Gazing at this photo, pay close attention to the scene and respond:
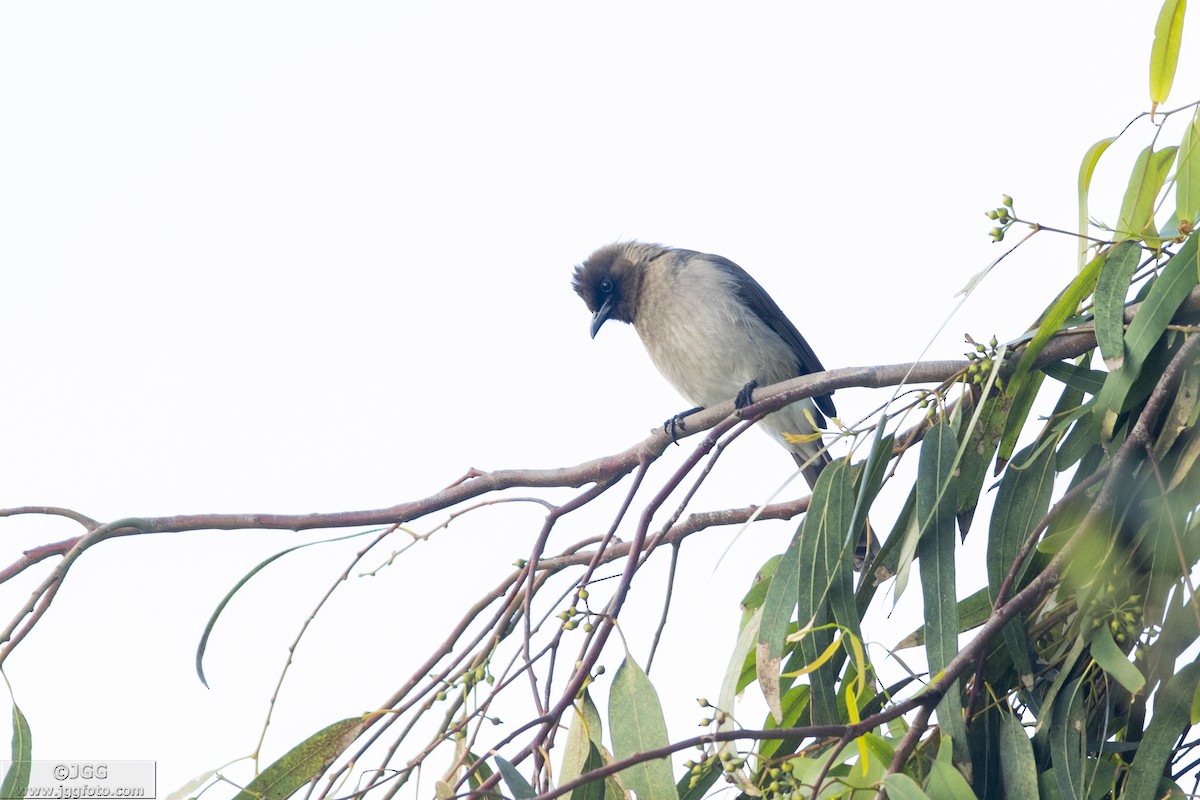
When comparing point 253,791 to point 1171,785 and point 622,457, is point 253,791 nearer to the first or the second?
point 622,457

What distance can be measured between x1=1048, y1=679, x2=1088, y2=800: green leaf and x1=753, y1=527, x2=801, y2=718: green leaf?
56cm

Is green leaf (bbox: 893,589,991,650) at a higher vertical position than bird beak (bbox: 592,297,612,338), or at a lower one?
lower

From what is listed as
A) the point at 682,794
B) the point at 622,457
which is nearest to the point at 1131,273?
the point at 622,457

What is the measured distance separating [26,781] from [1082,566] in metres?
2.23

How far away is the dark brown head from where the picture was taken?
5750mm

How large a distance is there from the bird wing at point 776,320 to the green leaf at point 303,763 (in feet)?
11.1

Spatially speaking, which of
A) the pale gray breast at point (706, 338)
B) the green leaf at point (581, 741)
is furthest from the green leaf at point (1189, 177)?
the pale gray breast at point (706, 338)

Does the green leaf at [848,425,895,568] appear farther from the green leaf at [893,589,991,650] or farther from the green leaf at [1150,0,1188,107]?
the green leaf at [1150,0,1188,107]

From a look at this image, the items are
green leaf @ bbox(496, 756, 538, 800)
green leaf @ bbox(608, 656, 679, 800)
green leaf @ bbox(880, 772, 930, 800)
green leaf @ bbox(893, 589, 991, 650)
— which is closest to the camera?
green leaf @ bbox(880, 772, 930, 800)

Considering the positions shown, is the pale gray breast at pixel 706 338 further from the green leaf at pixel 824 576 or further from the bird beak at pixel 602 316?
the green leaf at pixel 824 576

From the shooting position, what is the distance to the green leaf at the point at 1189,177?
2551 millimetres

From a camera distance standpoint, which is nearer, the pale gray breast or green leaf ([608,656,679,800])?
green leaf ([608,656,679,800])

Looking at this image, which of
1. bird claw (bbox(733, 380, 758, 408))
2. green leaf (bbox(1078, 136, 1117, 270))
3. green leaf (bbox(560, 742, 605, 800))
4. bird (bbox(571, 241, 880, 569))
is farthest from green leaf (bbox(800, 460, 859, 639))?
bird (bbox(571, 241, 880, 569))

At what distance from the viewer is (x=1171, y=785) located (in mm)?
2311
